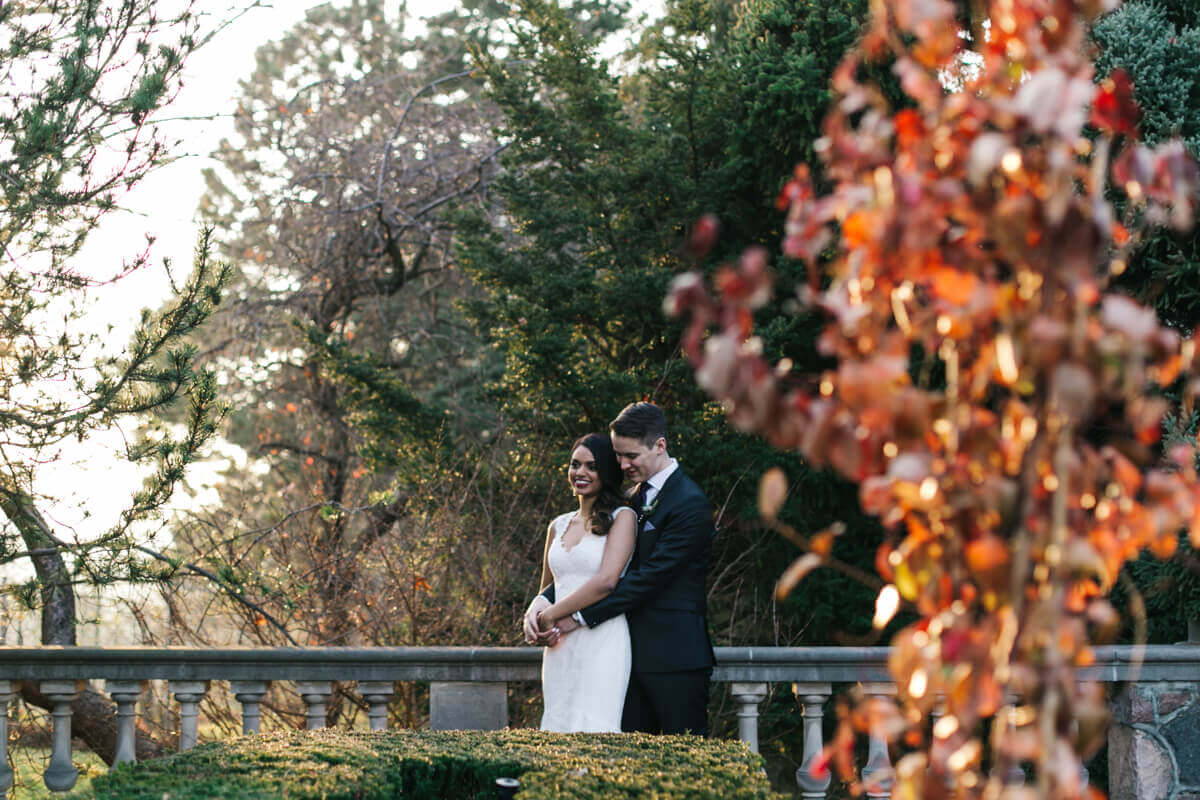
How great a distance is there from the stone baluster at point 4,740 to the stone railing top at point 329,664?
2.2 inches

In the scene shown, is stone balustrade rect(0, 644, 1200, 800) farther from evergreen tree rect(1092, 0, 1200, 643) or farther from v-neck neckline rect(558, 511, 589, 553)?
evergreen tree rect(1092, 0, 1200, 643)

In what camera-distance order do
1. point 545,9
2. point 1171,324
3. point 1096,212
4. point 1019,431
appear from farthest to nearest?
point 545,9, point 1171,324, point 1019,431, point 1096,212

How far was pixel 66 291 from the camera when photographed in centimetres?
501

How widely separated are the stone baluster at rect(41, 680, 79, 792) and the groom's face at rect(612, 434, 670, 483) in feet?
7.92

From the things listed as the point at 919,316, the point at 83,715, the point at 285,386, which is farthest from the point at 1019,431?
the point at 285,386

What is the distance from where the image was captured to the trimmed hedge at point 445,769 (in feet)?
9.71

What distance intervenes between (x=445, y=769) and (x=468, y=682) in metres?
1.57

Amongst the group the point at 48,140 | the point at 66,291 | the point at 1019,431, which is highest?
the point at 48,140

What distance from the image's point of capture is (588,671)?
4.27 metres

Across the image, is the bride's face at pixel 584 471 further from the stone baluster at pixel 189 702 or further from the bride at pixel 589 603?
the stone baluster at pixel 189 702

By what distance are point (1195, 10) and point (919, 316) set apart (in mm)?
6276

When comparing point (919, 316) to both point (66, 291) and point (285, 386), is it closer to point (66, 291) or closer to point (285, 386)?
point (66, 291)

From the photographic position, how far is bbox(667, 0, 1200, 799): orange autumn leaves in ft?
4.97

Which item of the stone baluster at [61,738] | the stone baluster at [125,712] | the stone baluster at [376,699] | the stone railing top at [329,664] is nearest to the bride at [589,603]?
the stone railing top at [329,664]
